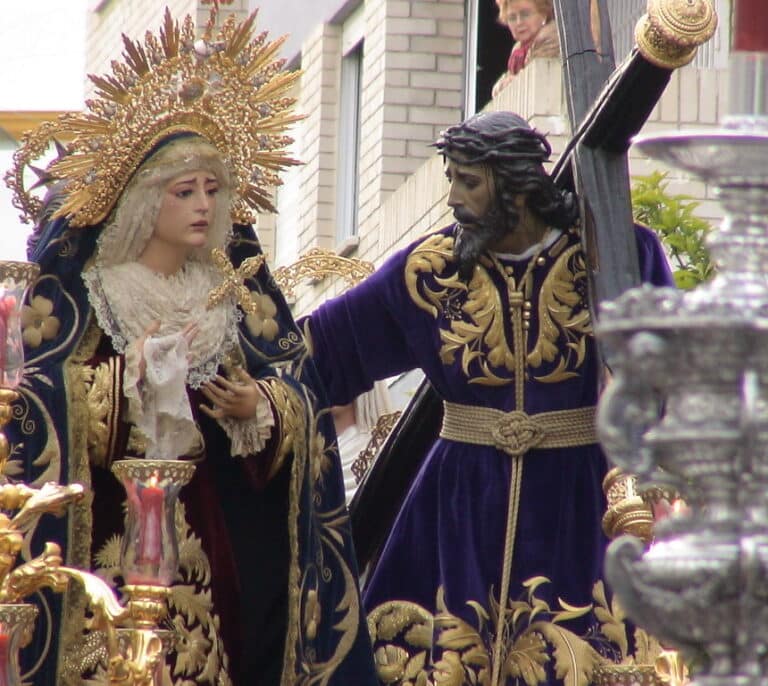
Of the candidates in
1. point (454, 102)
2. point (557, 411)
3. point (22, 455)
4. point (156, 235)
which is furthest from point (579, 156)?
point (454, 102)

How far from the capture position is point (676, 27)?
8.12 m

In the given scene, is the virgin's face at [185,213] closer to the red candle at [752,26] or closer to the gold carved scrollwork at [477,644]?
the gold carved scrollwork at [477,644]

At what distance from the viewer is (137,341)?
7879 millimetres

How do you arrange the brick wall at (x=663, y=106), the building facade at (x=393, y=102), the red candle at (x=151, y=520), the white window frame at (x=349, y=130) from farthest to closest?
the white window frame at (x=349, y=130)
the building facade at (x=393, y=102)
the brick wall at (x=663, y=106)
the red candle at (x=151, y=520)

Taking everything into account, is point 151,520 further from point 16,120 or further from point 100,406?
point 16,120

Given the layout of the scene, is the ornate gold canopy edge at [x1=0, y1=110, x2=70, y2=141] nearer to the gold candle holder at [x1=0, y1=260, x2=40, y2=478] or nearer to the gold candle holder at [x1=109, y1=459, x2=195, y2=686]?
the gold candle holder at [x1=0, y1=260, x2=40, y2=478]

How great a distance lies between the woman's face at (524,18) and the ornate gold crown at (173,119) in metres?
4.38

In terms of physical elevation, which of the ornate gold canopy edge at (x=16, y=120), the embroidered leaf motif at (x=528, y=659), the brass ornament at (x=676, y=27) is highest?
the ornate gold canopy edge at (x=16, y=120)

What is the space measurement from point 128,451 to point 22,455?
281mm

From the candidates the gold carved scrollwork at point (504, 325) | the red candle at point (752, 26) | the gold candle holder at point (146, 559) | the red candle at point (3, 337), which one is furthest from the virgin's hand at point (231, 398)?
the red candle at point (752, 26)

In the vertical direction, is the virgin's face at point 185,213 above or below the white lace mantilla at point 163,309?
above

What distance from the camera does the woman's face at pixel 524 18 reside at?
12586mm

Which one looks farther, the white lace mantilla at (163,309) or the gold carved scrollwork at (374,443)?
the gold carved scrollwork at (374,443)

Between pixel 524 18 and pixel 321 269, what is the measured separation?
352 centimetres
